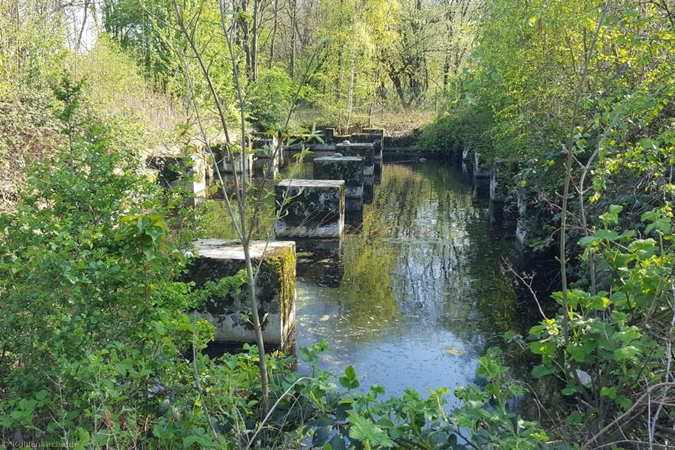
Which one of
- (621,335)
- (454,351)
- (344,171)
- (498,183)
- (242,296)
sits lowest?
(454,351)

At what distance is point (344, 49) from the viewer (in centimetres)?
2614

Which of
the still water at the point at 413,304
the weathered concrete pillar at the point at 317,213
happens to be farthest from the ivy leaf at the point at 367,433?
the weathered concrete pillar at the point at 317,213

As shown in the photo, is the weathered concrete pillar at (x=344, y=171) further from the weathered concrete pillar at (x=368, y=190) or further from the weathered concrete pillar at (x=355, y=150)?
the weathered concrete pillar at (x=355, y=150)

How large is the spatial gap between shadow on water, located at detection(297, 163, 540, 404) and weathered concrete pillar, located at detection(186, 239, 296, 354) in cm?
48

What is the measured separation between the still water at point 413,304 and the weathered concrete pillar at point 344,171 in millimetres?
1539

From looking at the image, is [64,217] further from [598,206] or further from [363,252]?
[363,252]

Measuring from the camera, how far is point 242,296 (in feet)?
16.8

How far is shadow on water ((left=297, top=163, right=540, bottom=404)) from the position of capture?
5.04m

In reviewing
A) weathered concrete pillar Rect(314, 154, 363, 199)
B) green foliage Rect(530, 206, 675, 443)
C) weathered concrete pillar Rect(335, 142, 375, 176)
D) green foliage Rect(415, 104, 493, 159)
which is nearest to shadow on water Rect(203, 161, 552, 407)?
weathered concrete pillar Rect(314, 154, 363, 199)

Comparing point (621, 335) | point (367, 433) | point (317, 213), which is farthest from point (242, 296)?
point (317, 213)

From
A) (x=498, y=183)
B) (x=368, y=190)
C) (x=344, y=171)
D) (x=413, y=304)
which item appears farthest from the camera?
(x=368, y=190)

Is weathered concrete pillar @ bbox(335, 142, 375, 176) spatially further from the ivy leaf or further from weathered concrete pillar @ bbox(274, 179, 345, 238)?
the ivy leaf

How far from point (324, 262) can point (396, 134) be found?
2075 cm

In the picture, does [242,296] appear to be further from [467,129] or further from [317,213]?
[467,129]
